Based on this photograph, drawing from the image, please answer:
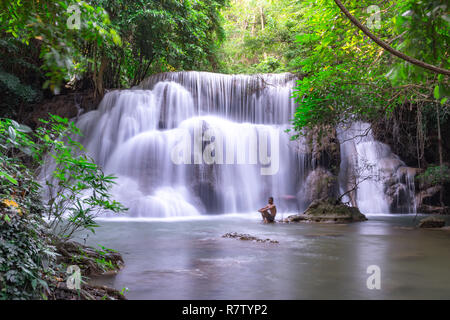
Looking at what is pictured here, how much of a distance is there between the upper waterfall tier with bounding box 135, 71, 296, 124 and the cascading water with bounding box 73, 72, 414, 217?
0.05 metres

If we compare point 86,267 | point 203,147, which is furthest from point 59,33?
point 203,147

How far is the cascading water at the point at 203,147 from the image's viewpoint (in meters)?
12.6

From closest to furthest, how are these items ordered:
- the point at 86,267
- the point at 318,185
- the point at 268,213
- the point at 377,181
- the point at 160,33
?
the point at 86,267 → the point at 268,213 → the point at 318,185 → the point at 377,181 → the point at 160,33

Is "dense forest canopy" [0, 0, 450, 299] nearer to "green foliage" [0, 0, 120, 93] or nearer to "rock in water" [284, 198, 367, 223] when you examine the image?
"green foliage" [0, 0, 120, 93]

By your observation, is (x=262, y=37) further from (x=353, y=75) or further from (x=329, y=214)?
(x=353, y=75)

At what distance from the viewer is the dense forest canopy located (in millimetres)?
2381

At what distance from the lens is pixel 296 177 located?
13969 mm

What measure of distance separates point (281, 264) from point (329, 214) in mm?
6060

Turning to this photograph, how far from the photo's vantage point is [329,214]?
10.3 meters

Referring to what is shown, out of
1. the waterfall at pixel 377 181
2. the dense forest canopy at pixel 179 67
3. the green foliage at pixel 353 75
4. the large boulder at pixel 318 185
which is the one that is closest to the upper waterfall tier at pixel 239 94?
the dense forest canopy at pixel 179 67

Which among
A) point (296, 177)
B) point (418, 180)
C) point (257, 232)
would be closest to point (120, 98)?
point (296, 177)

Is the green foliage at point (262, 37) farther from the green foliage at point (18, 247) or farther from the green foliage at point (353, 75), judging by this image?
the green foliage at point (18, 247)

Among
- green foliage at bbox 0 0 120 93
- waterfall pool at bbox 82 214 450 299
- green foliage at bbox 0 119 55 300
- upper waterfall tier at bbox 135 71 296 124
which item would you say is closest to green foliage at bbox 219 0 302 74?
upper waterfall tier at bbox 135 71 296 124
